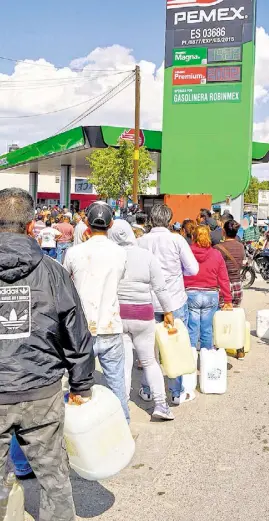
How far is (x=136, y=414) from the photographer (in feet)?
17.5

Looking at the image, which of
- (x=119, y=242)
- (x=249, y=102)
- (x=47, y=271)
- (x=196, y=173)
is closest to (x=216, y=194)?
(x=196, y=173)

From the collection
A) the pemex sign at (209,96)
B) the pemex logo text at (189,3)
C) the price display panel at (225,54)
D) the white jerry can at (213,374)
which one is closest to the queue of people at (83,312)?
the white jerry can at (213,374)

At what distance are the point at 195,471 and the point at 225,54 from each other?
2482cm

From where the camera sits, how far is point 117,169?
97.8 feet

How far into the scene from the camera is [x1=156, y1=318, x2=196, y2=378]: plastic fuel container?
5.10 meters

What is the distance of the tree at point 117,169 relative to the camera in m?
29.4

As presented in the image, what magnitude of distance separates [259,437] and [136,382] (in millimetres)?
1891

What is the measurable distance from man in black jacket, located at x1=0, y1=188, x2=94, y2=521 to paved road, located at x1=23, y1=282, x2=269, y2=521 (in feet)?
3.22

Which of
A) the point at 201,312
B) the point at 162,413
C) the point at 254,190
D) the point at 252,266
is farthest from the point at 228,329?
the point at 254,190

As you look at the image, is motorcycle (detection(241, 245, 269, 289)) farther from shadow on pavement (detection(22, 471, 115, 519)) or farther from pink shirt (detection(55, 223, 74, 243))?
shadow on pavement (detection(22, 471, 115, 519))

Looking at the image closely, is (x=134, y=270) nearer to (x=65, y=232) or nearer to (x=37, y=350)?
(x=37, y=350)

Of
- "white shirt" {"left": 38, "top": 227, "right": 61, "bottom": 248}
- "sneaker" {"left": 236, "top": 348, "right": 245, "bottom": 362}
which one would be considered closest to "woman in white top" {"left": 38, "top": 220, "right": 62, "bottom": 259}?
"white shirt" {"left": 38, "top": 227, "right": 61, "bottom": 248}

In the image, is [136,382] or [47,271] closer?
[47,271]

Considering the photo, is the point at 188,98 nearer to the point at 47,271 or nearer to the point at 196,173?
the point at 196,173
